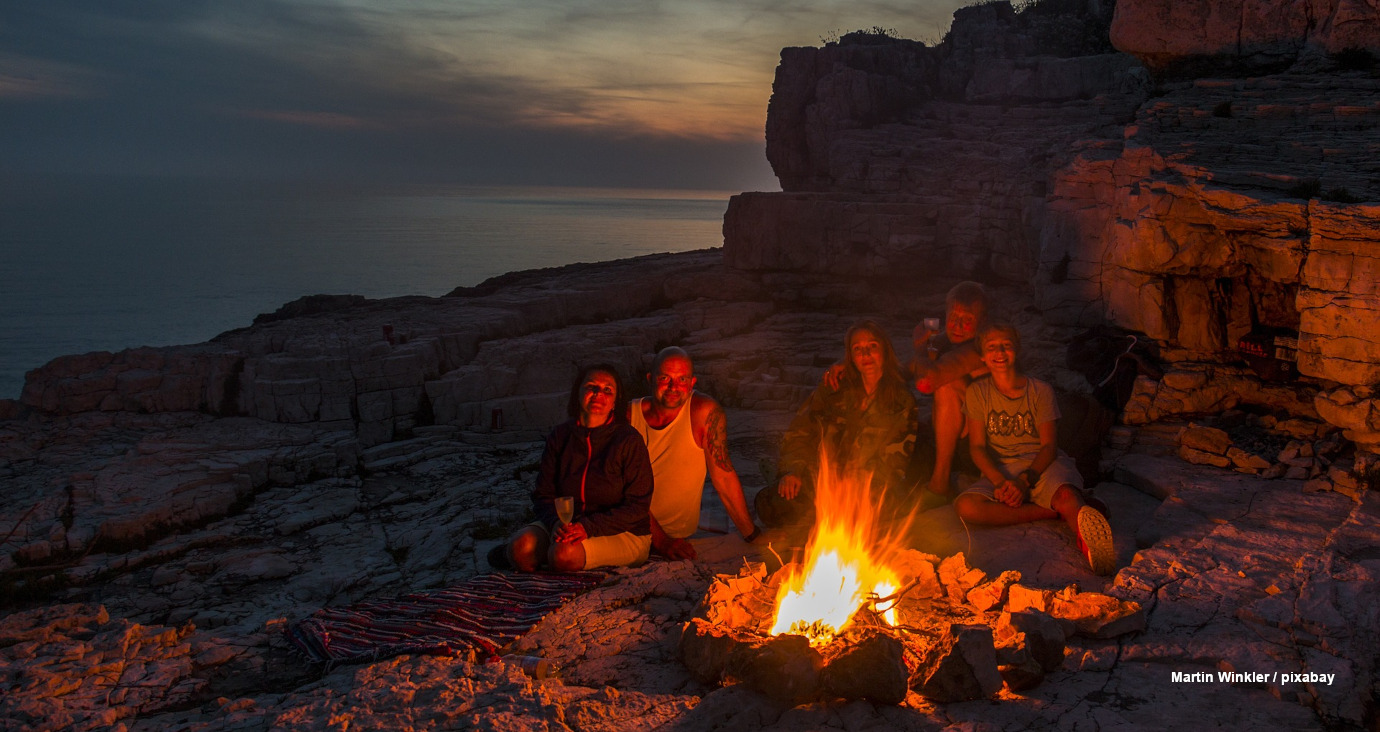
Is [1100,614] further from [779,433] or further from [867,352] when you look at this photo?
[779,433]

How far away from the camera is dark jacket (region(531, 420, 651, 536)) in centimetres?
497

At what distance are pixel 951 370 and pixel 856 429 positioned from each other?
0.78 meters

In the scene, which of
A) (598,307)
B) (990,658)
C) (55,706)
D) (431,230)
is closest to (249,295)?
(598,307)

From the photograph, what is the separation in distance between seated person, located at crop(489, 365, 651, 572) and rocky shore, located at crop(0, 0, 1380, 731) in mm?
309

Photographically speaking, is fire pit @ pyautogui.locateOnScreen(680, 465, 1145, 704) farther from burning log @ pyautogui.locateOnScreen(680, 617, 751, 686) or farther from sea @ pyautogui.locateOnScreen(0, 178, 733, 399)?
sea @ pyautogui.locateOnScreen(0, 178, 733, 399)

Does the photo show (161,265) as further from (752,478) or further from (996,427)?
(996,427)

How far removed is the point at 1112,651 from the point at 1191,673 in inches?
12.4

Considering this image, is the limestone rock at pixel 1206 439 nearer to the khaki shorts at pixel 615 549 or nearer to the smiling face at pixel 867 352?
the smiling face at pixel 867 352

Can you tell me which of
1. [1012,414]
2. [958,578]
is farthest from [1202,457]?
[958,578]

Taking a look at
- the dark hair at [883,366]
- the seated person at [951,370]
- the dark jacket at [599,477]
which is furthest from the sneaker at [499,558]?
the seated person at [951,370]

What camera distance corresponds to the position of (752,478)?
7.81 metres

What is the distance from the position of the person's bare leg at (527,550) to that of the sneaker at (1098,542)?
3.30 m

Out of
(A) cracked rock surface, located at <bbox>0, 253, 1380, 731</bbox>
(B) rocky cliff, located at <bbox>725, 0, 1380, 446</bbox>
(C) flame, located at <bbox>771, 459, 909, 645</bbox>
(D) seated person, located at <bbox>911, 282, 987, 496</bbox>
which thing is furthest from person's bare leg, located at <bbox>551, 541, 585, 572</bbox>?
(B) rocky cliff, located at <bbox>725, 0, 1380, 446</bbox>

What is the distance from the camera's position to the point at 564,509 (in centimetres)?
490
